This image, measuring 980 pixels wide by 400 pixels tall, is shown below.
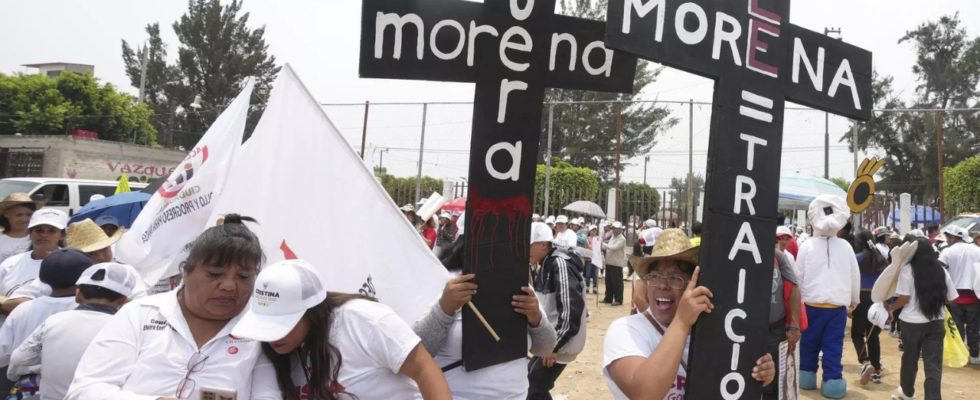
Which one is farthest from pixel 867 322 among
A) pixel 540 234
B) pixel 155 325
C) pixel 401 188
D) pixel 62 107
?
pixel 62 107

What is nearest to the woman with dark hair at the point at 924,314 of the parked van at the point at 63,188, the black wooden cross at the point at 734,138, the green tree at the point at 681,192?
the black wooden cross at the point at 734,138

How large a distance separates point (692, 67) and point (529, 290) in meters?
1.10

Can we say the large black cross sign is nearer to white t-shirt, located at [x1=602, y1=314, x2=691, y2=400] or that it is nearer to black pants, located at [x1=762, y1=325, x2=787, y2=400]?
white t-shirt, located at [x1=602, y1=314, x2=691, y2=400]

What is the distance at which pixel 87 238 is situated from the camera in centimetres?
475

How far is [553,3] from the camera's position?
2.91 meters

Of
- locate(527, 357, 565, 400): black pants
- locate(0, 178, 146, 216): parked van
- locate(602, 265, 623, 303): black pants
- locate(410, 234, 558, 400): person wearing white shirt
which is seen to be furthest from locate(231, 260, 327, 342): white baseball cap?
locate(0, 178, 146, 216): parked van

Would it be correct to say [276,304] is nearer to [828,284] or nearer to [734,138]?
[734,138]

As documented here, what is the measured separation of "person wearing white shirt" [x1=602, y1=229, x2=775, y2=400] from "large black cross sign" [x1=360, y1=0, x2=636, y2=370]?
0.50 meters

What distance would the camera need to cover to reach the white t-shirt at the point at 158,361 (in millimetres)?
2188

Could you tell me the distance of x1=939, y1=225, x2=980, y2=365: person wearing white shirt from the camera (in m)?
8.66

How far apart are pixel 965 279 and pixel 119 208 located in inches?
396

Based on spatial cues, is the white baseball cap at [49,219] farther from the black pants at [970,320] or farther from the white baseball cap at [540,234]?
the black pants at [970,320]

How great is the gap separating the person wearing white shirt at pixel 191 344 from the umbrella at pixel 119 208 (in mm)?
5472

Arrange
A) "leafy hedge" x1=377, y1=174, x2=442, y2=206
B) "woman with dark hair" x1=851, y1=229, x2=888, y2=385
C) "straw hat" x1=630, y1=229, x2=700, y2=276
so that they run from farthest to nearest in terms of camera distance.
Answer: "leafy hedge" x1=377, y1=174, x2=442, y2=206 → "woman with dark hair" x1=851, y1=229, x2=888, y2=385 → "straw hat" x1=630, y1=229, x2=700, y2=276
